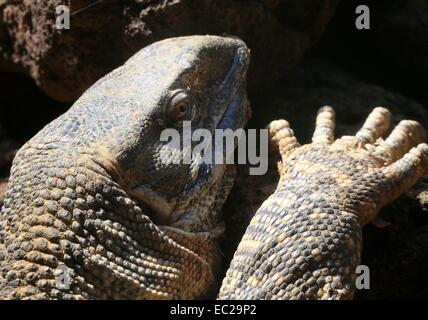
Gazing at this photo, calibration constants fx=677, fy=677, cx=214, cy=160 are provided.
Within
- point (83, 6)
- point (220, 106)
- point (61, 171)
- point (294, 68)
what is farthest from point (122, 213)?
point (294, 68)

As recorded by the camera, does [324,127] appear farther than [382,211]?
Yes

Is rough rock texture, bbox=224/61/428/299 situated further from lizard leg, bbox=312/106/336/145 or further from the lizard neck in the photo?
the lizard neck

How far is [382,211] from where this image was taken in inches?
153

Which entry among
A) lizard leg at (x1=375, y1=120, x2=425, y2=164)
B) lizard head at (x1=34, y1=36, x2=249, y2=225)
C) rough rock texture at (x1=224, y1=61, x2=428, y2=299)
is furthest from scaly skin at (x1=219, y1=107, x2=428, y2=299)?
lizard head at (x1=34, y1=36, x2=249, y2=225)

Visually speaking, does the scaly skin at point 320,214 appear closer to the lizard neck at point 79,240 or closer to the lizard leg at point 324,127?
the lizard leg at point 324,127

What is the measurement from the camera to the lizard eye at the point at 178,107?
3521 millimetres

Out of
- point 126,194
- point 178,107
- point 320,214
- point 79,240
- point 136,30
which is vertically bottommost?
point 79,240

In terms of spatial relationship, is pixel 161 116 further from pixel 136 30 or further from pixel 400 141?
pixel 400 141

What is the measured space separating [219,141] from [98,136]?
2.29ft

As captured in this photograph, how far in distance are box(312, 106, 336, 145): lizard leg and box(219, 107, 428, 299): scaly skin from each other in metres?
0.01

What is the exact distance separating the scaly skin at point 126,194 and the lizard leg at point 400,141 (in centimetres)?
87

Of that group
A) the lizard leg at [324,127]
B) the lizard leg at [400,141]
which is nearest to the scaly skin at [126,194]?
the lizard leg at [324,127]

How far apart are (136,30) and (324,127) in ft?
4.55

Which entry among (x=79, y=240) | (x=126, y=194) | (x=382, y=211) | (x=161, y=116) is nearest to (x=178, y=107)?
(x=161, y=116)
